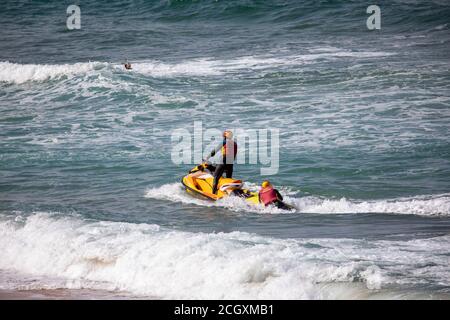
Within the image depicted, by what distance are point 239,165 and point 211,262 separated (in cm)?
787

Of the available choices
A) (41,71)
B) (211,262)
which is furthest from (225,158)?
(41,71)

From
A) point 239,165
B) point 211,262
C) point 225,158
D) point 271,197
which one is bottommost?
point 239,165

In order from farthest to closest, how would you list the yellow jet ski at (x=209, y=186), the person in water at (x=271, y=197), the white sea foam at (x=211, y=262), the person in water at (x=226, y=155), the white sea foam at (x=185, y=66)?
1. the white sea foam at (x=185, y=66)
2. the person in water at (x=226, y=155)
3. the yellow jet ski at (x=209, y=186)
4. the person in water at (x=271, y=197)
5. the white sea foam at (x=211, y=262)

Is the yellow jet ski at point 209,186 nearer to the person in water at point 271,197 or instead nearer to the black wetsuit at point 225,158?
the black wetsuit at point 225,158

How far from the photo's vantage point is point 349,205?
1524 centimetres

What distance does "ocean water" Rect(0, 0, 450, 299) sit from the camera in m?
11.5

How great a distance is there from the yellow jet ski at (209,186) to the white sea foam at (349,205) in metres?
0.12

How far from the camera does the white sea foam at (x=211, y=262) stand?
1052 centimetres

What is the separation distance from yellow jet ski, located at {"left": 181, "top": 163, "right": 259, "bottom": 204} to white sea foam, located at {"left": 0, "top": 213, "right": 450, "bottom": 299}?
2.62 meters

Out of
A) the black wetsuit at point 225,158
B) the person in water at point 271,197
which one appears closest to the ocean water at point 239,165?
the person in water at point 271,197

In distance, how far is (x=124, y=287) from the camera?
11391mm

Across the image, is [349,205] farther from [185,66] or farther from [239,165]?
[185,66]
